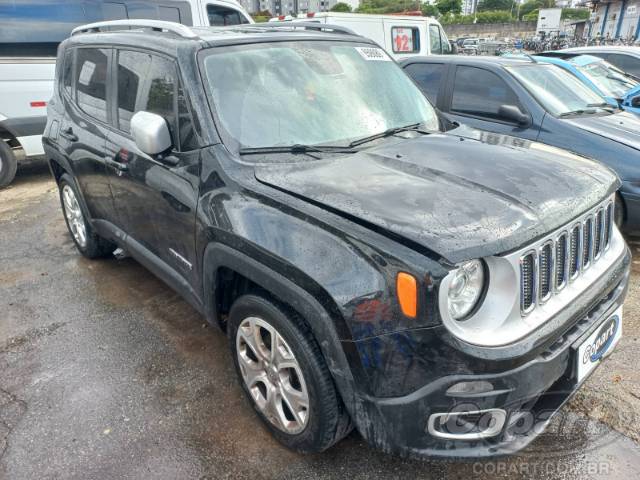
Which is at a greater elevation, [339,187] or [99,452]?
[339,187]

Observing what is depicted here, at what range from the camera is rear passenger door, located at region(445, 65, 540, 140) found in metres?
4.94

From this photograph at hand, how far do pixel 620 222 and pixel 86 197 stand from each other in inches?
180

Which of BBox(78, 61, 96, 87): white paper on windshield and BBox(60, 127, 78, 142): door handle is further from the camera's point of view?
BBox(60, 127, 78, 142): door handle

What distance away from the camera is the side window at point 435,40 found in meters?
13.1

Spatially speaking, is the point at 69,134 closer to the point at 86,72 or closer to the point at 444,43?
the point at 86,72

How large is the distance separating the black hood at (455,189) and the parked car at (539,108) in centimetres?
207

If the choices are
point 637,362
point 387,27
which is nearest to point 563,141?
point 637,362

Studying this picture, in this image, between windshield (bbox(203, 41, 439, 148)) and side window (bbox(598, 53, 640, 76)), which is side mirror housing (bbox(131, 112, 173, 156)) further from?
side window (bbox(598, 53, 640, 76))

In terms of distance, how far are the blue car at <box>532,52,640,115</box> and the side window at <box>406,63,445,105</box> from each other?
4.76 feet

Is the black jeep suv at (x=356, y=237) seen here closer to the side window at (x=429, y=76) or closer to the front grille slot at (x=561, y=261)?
the front grille slot at (x=561, y=261)

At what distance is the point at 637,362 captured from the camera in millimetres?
2930

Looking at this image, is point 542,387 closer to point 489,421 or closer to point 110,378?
point 489,421

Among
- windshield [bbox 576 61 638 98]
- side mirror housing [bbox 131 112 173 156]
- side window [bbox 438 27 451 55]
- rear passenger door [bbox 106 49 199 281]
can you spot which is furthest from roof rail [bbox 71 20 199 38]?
side window [bbox 438 27 451 55]

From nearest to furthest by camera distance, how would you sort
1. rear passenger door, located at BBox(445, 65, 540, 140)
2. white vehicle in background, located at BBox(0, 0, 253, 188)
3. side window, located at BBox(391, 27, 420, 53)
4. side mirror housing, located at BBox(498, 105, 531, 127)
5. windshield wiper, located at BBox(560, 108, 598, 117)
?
1. side mirror housing, located at BBox(498, 105, 531, 127)
2. windshield wiper, located at BBox(560, 108, 598, 117)
3. rear passenger door, located at BBox(445, 65, 540, 140)
4. white vehicle in background, located at BBox(0, 0, 253, 188)
5. side window, located at BBox(391, 27, 420, 53)
